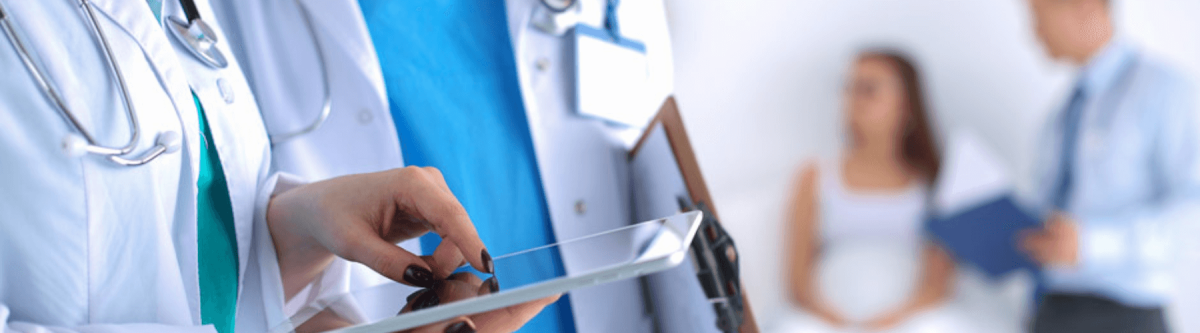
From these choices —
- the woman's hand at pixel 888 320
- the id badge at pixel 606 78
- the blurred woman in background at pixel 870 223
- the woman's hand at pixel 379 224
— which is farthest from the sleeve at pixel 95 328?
the woman's hand at pixel 888 320

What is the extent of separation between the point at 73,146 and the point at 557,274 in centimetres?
28

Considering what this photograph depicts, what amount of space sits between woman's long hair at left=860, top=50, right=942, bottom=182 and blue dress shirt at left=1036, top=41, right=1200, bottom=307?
1.32ft

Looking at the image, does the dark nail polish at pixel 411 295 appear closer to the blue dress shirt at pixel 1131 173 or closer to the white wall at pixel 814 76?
the white wall at pixel 814 76

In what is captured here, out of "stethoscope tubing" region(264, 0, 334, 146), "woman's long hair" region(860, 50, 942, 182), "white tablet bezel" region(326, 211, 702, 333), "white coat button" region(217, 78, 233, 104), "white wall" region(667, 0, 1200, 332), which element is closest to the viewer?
"white tablet bezel" region(326, 211, 702, 333)

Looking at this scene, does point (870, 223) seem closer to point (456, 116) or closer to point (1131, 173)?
point (1131, 173)

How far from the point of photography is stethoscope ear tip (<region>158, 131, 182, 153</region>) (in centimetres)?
50

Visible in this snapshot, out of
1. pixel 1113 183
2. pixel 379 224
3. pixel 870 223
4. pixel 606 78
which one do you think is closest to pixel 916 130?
pixel 870 223

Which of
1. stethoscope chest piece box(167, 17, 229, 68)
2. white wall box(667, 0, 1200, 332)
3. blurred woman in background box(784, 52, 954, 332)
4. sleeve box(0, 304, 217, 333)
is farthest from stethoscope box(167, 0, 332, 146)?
blurred woman in background box(784, 52, 954, 332)

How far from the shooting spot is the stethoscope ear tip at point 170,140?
0.50 m

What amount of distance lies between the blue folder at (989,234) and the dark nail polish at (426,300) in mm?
1925

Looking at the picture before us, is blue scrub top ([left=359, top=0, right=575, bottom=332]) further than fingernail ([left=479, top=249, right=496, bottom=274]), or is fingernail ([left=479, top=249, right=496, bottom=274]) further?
blue scrub top ([left=359, top=0, right=575, bottom=332])

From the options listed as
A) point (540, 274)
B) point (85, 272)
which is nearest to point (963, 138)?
point (540, 274)

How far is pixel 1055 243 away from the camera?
198cm

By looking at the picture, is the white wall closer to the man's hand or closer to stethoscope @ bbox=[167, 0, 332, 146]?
the man's hand
